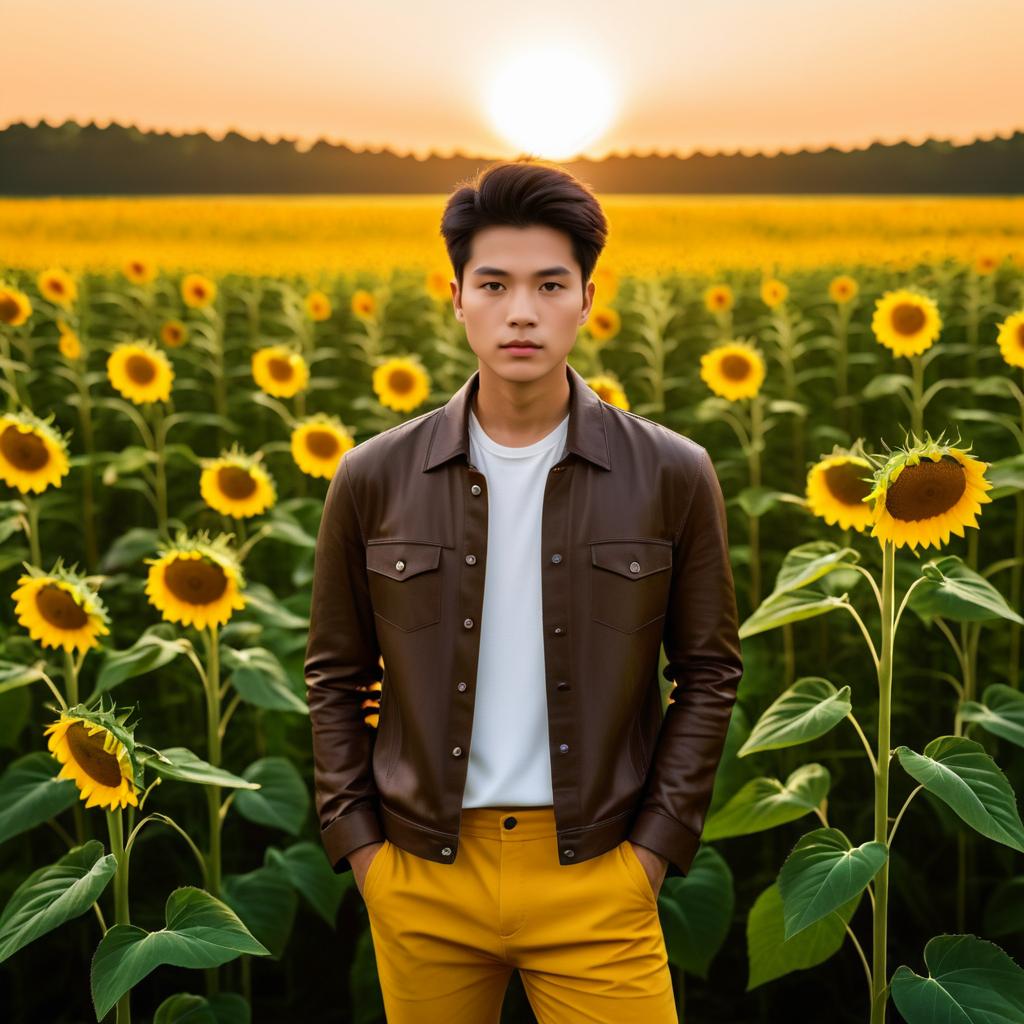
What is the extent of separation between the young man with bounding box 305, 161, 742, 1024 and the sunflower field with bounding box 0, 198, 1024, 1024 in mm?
293

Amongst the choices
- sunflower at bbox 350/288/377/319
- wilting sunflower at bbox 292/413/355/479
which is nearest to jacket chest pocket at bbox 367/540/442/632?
wilting sunflower at bbox 292/413/355/479

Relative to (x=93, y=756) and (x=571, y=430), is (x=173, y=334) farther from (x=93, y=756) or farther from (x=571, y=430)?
(x=571, y=430)

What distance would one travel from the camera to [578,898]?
A: 1.80 meters

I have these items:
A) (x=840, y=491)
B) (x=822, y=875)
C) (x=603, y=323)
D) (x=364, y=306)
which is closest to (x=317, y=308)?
(x=364, y=306)

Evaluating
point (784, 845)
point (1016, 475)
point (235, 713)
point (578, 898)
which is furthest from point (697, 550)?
point (235, 713)

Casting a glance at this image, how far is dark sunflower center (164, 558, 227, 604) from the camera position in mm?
2639

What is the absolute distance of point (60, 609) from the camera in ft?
8.33

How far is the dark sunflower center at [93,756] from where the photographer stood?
204 cm

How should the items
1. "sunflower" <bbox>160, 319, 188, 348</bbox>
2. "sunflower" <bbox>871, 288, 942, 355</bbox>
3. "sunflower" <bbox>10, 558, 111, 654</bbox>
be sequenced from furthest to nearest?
"sunflower" <bbox>160, 319, 188, 348</bbox> < "sunflower" <bbox>871, 288, 942, 355</bbox> < "sunflower" <bbox>10, 558, 111, 654</bbox>

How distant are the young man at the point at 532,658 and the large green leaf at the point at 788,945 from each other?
659 millimetres

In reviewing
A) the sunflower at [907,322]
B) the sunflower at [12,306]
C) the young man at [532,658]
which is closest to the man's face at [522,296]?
the young man at [532,658]

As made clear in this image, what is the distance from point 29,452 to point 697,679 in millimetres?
2042

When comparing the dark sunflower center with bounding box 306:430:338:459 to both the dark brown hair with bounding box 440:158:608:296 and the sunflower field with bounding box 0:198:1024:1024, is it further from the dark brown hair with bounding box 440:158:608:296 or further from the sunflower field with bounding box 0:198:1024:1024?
the dark brown hair with bounding box 440:158:608:296

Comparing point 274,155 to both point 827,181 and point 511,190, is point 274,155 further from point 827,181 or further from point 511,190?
point 511,190
